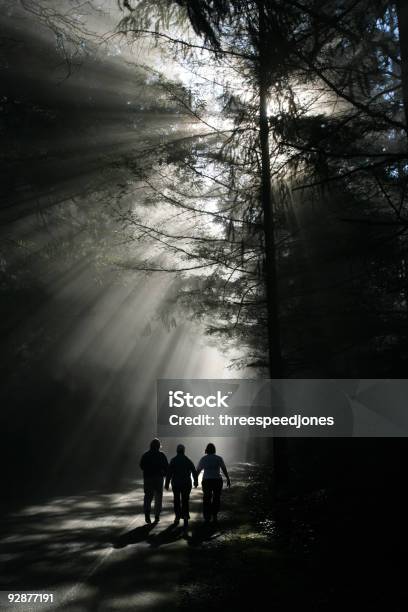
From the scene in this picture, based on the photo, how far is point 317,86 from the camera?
806cm

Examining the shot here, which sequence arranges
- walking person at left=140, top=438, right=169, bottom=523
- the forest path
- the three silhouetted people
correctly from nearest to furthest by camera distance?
the forest path → the three silhouetted people → walking person at left=140, top=438, right=169, bottom=523

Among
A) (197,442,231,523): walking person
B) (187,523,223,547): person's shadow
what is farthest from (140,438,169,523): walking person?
(187,523,223,547): person's shadow

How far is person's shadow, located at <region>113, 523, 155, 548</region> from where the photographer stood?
926 cm

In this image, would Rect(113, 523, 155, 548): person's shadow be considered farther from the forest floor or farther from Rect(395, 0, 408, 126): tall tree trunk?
Rect(395, 0, 408, 126): tall tree trunk

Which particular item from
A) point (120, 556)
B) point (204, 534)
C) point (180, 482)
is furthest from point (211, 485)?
point (120, 556)

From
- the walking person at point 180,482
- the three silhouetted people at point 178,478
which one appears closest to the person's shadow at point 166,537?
the walking person at point 180,482

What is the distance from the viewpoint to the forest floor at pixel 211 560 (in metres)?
6.16

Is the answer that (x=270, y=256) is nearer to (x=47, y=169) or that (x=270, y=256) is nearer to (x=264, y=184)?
(x=264, y=184)

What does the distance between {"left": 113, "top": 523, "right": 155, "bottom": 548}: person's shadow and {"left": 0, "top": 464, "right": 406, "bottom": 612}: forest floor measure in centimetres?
2

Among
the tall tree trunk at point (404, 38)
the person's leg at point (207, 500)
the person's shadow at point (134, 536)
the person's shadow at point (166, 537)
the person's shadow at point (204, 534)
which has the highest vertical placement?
the tall tree trunk at point (404, 38)

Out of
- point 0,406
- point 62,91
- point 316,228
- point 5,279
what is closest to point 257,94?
point 316,228

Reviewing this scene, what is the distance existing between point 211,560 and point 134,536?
232 cm

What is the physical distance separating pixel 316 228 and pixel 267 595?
425 inches

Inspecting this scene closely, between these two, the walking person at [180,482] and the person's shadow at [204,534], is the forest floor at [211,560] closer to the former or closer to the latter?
the person's shadow at [204,534]
